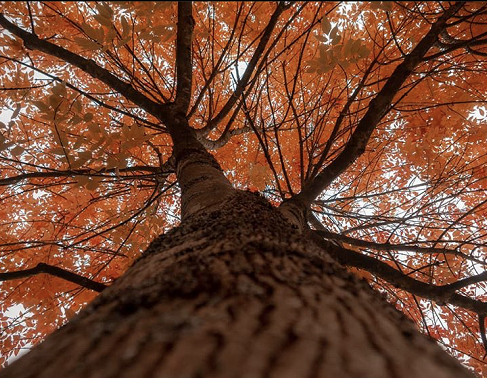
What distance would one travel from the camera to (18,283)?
2920 mm

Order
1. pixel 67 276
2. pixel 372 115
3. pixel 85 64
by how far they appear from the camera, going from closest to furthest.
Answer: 1. pixel 67 276
2. pixel 372 115
3. pixel 85 64

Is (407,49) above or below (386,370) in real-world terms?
above

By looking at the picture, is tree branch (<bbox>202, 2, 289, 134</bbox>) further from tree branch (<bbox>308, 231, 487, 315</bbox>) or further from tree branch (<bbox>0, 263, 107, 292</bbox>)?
tree branch (<bbox>0, 263, 107, 292</bbox>)

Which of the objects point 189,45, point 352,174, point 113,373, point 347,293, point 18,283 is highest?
point 352,174

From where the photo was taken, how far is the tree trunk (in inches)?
16.7

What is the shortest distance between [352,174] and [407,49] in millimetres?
2262

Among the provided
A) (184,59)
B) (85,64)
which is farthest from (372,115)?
(85,64)

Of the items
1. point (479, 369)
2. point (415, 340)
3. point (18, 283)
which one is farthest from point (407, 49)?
point (18, 283)

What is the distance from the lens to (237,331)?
0.49 m

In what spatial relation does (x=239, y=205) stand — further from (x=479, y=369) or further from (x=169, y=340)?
(x=479, y=369)

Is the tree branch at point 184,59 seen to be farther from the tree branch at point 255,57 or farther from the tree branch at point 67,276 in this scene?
the tree branch at point 67,276

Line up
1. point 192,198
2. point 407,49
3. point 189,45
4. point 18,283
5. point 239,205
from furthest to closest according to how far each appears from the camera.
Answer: point 407,49 < point 18,283 < point 189,45 < point 192,198 < point 239,205

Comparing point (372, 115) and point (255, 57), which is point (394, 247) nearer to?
point (372, 115)

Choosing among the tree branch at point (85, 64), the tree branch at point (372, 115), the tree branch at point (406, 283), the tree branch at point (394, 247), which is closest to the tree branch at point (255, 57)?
the tree branch at point (85, 64)
